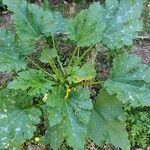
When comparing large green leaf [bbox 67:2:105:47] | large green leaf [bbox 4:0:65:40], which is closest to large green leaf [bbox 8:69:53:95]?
large green leaf [bbox 4:0:65:40]

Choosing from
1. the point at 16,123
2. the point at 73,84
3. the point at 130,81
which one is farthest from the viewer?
the point at 73,84

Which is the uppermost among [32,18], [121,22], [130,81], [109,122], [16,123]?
[32,18]

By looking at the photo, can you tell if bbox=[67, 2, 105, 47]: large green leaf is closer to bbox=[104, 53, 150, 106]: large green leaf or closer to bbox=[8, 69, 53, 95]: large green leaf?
bbox=[104, 53, 150, 106]: large green leaf

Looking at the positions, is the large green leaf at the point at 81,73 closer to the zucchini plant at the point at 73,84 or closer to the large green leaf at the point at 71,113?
the zucchini plant at the point at 73,84

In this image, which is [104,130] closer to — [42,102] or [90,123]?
[90,123]

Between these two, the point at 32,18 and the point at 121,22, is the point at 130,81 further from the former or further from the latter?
the point at 32,18

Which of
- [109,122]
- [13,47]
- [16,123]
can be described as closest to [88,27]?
[13,47]
